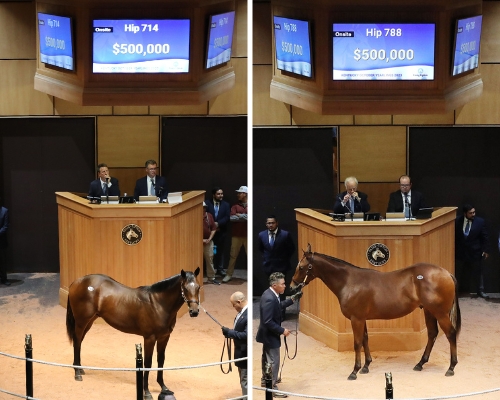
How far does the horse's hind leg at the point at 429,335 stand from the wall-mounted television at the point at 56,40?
352 cm

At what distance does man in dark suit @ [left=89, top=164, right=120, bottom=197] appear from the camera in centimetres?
857

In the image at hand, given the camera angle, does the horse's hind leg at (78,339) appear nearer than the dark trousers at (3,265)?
Yes

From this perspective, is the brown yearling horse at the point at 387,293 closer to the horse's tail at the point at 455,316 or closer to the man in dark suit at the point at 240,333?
the horse's tail at the point at 455,316

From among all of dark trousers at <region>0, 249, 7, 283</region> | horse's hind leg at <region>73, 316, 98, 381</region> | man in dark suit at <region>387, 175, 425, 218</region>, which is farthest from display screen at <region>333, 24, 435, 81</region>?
dark trousers at <region>0, 249, 7, 283</region>

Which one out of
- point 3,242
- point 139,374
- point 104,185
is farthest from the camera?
point 3,242

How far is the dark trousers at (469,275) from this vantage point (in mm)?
8742

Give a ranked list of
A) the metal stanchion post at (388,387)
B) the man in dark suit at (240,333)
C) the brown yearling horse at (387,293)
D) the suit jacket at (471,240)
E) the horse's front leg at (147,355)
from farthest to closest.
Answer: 1. the suit jacket at (471,240)
2. the brown yearling horse at (387,293)
3. the horse's front leg at (147,355)
4. the man in dark suit at (240,333)
5. the metal stanchion post at (388,387)

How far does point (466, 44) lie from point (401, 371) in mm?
2695

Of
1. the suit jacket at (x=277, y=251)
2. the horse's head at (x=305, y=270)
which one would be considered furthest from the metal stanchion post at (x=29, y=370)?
the horse's head at (x=305, y=270)

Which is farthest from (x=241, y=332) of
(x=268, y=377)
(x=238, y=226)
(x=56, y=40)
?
(x=56, y=40)

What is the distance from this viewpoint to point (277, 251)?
8758 mm

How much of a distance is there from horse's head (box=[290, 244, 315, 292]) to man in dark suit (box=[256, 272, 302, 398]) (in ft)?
0.99

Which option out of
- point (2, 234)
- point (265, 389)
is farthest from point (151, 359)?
point (2, 234)

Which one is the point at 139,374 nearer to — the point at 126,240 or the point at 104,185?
the point at 126,240
